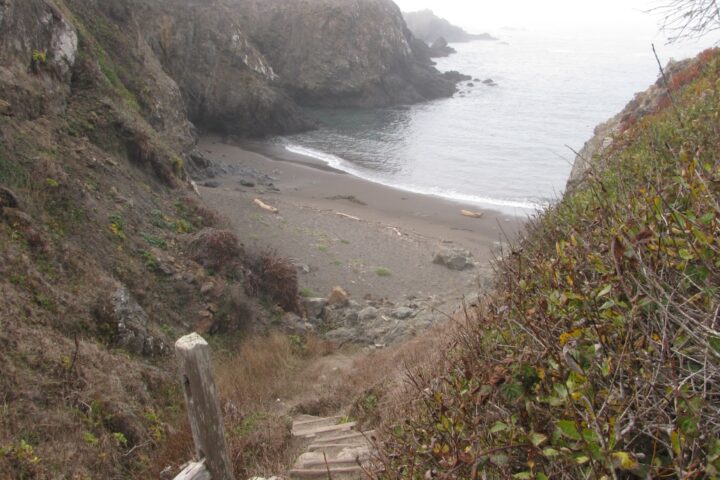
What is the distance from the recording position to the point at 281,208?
1016 inches

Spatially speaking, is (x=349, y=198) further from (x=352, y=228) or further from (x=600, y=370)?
(x=600, y=370)

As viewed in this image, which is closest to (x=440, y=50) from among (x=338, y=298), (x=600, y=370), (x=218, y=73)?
(x=218, y=73)

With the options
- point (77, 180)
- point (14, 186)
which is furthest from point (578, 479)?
point (77, 180)

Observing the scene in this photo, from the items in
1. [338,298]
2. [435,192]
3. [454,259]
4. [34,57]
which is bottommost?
[338,298]

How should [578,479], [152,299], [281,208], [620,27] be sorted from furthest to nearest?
[620,27]
[281,208]
[152,299]
[578,479]

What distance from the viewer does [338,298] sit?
58.9ft

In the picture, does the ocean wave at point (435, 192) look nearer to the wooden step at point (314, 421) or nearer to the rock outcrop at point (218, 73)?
the rock outcrop at point (218, 73)

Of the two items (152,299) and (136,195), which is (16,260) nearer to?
(152,299)

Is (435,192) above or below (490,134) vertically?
below

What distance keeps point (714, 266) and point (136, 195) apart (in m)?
14.5

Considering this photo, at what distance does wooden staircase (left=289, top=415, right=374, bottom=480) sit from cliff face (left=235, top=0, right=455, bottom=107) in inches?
1814

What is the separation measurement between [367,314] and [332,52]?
43.1 metres

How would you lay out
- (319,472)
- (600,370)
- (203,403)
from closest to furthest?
(600,370)
(203,403)
(319,472)

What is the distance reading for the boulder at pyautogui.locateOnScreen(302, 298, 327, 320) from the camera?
54.9 ft
